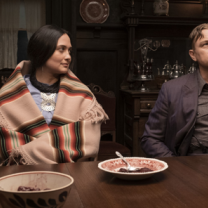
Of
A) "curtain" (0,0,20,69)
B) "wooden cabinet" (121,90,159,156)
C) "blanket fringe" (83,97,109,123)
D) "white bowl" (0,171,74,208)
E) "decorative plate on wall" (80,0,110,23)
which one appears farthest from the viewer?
"curtain" (0,0,20,69)

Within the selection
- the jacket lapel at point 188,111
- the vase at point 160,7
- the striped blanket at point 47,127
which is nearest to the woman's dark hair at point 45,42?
the striped blanket at point 47,127

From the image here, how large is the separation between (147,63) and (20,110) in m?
2.40

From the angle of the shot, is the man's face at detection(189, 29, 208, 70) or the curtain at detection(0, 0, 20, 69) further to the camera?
the curtain at detection(0, 0, 20, 69)

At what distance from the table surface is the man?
0.65 m

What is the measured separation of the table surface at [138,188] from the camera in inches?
37.0

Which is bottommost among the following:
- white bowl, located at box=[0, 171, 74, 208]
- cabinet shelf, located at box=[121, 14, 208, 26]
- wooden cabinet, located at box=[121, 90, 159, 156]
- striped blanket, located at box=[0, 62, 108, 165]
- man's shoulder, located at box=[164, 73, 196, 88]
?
wooden cabinet, located at box=[121, 90, 159, 156]

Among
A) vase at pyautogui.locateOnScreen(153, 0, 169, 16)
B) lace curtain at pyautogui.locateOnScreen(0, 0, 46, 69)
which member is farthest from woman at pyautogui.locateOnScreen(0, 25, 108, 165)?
lace curtain at pyautogui.locateOnScreen(0, 0, 46, 69)

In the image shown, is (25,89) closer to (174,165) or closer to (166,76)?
(174,165)

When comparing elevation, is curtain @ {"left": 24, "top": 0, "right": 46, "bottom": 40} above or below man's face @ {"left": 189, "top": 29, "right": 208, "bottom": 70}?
above

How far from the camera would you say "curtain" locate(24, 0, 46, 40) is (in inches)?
179

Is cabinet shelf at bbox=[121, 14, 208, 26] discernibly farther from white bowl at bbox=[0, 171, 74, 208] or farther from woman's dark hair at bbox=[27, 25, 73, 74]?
white bowl at bbox=[0, 171, 74, 208]

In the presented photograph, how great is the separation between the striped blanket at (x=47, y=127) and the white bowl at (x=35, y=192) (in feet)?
3.00

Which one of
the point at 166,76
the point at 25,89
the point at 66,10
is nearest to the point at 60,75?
the point at 25,89

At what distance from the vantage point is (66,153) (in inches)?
72.0
